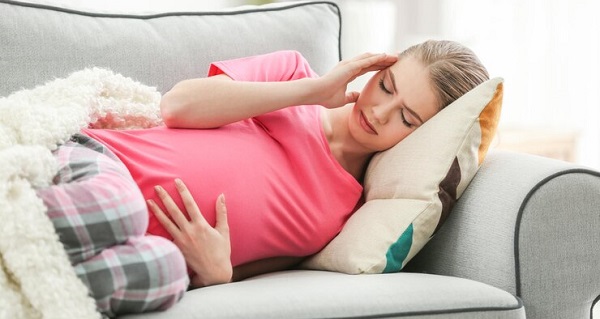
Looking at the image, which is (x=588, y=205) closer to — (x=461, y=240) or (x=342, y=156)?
(x=461, y=240)

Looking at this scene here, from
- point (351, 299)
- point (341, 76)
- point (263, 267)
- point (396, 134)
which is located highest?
point (341, 76)

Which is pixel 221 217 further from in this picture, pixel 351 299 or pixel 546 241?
pixel 546 241

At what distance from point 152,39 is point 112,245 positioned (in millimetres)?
698

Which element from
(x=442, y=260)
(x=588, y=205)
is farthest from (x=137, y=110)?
(x=588, y=205)

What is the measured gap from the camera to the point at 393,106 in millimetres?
1444

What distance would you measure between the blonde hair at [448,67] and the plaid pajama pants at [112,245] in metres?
0.62

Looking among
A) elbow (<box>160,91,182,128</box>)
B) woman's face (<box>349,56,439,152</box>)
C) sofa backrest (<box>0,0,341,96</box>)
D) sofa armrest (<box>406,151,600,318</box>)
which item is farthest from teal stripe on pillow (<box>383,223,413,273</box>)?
sofa backrest (<box>0,0,341,96</box>)

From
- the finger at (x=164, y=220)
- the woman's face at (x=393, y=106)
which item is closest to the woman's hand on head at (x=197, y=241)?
the finger at (x=164, y=220)

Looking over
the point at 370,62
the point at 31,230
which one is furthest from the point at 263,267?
the point at 31,230

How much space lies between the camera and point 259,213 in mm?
1357

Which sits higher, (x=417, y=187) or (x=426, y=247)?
(x=417, y=187)

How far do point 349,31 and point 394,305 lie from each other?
1.95 meters

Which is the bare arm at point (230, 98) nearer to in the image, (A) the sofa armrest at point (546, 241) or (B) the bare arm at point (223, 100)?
(B) the bare arm at point (223, 100)

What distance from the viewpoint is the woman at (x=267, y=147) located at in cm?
129
